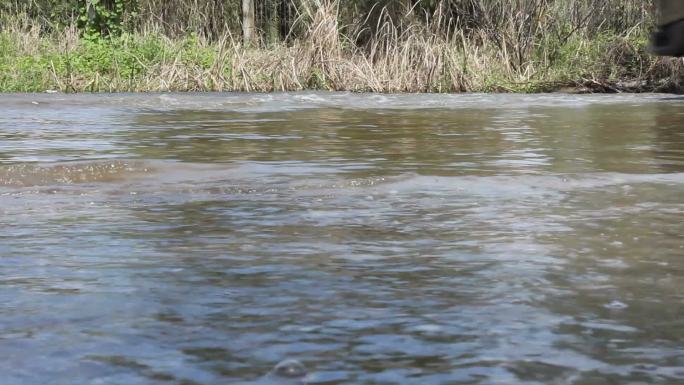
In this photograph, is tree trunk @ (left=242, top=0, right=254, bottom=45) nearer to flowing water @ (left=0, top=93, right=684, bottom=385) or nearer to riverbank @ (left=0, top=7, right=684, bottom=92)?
riverbank @ (left=0, top=7, right=684, bottom=92)

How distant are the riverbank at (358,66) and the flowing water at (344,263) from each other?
9.23 m

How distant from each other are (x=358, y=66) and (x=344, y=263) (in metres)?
14.3

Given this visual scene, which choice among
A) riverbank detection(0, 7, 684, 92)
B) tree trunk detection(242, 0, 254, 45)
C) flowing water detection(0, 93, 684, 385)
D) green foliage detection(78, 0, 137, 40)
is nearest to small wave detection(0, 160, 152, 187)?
flowing water detection(0, 93, 684, 385)

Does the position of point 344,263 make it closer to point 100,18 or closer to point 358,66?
point 358,66

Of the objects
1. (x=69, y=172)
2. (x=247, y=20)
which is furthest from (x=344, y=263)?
(x=247, y=20)

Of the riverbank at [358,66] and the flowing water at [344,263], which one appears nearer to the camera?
the flowing water at [344,263]

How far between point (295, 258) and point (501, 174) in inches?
113

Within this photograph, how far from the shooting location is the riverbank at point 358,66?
18172 millimetres

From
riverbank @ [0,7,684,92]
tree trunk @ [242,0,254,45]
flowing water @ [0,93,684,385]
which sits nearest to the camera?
flowing water @ [0,93,684,385]

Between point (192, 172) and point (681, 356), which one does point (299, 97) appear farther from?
point (681, 356)

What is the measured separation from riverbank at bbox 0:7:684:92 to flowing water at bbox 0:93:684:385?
30.3 feet

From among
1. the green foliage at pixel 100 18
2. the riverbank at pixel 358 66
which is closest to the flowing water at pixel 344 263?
the riverbank at pixel 358 66

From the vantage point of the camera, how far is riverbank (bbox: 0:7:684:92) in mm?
18172

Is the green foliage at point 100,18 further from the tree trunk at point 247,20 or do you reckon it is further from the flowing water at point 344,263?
the flowing water at point 344,263
